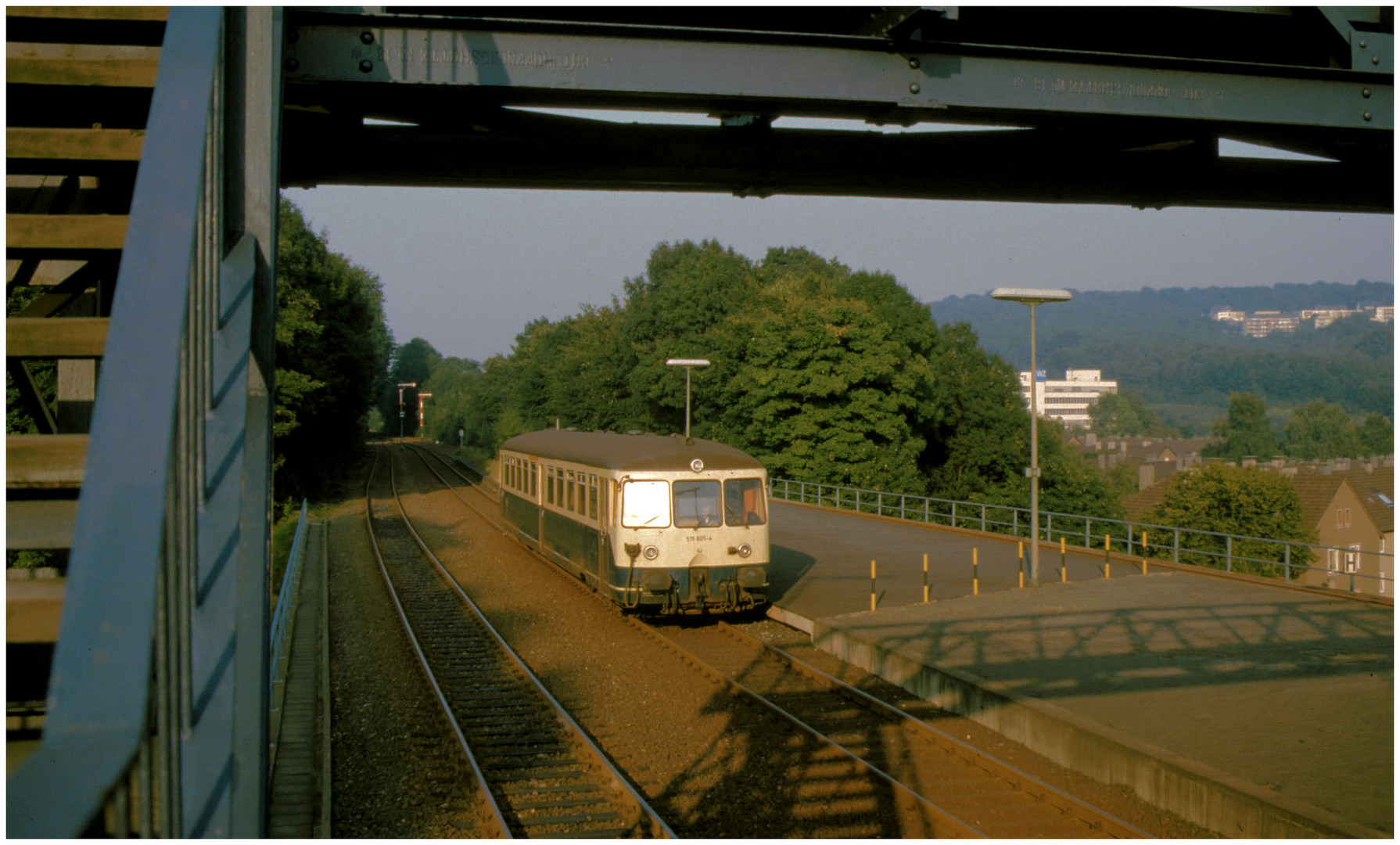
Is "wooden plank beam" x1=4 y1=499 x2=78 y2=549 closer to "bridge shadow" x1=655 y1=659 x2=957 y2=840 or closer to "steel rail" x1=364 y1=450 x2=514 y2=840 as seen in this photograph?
"steel rail" x1=364 y1=450 x2=514 y2=840

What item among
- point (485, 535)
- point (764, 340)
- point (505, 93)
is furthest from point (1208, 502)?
point (505, 93)

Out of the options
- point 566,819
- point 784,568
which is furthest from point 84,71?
point 784,568

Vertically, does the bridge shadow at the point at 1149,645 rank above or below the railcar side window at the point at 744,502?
below

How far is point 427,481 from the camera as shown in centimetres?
4719

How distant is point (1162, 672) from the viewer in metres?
10.9

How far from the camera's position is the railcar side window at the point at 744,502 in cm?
1495

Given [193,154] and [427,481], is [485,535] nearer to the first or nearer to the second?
[427,481]

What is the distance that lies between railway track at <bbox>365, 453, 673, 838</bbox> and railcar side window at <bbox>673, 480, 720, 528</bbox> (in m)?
3.15

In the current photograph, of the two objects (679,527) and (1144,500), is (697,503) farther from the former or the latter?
(1144,500)

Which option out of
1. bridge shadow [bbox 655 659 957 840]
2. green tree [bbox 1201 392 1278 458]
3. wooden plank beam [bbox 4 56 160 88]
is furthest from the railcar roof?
green tree [bbox 1201 392 1278 458]

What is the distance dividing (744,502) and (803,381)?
27644 millimetres

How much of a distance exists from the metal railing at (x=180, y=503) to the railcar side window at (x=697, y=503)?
36.4 ft

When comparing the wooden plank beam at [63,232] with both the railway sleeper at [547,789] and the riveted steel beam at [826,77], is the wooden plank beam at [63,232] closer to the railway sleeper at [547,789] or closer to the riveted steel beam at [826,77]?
the riveted steel beam at [826,77]

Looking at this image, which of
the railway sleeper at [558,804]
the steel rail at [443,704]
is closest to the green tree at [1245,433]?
the steel rail at [443,704]
